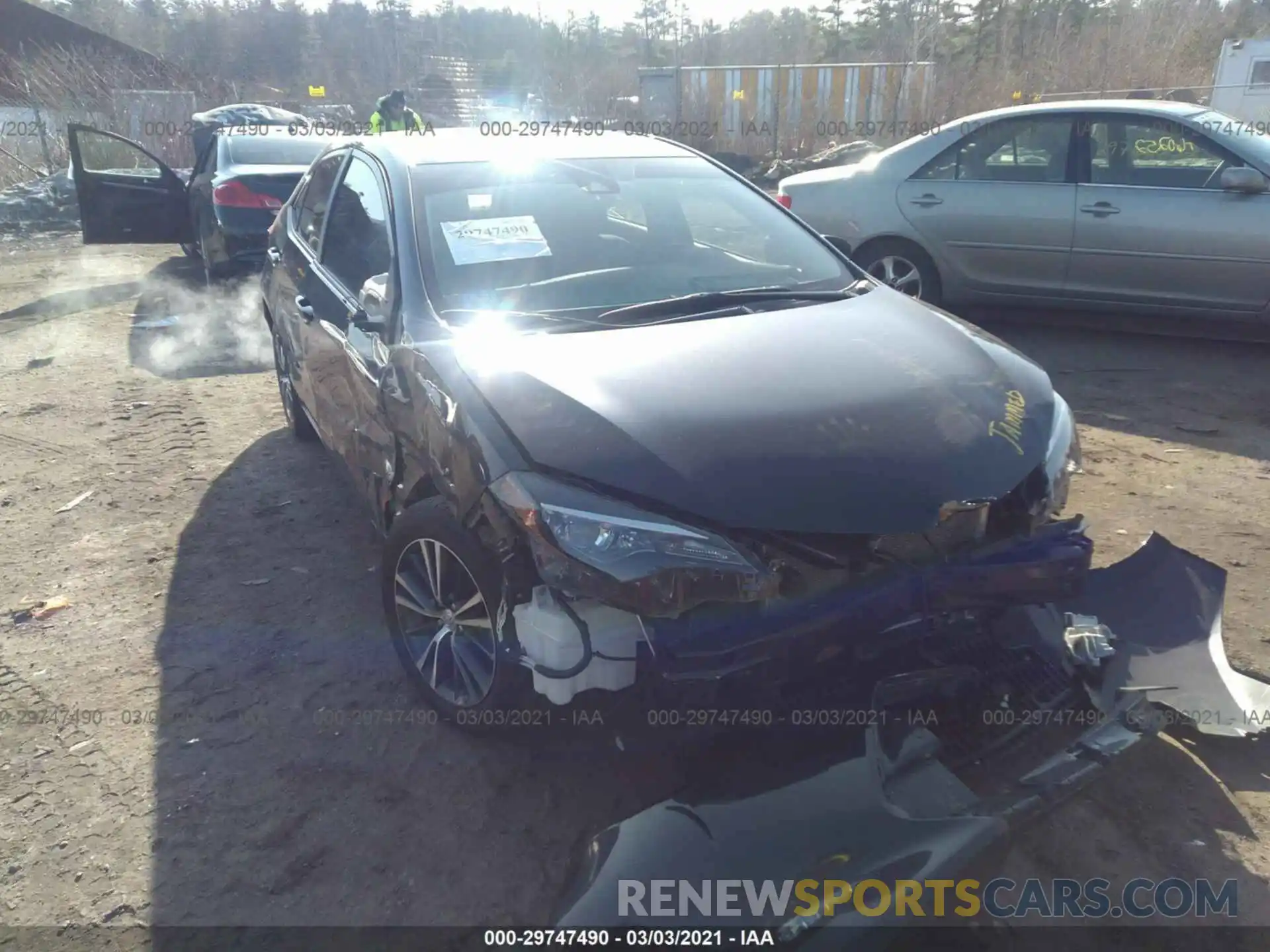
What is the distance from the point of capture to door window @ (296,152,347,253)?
429cm

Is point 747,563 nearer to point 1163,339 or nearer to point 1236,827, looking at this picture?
point 1236,827

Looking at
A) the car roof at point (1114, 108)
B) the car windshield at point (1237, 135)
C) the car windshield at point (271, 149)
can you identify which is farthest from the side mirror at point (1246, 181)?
the car windshield at point (271, 149)

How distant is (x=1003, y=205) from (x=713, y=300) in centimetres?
445

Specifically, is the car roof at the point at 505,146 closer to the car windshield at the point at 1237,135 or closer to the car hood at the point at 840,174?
the car hood at the point at 840,174

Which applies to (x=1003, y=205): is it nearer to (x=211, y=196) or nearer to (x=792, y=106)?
A: (x=211, y=196)

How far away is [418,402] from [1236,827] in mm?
2566

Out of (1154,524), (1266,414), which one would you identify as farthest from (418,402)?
(1266,414)

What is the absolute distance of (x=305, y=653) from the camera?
3.44m

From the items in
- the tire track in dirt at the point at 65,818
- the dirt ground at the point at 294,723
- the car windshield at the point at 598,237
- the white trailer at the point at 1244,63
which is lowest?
the tire track in dirt at the point at 65,818

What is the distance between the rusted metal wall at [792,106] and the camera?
19781mm

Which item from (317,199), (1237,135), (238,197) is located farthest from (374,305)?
(238,197)

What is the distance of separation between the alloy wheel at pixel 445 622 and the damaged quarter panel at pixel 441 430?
0.71 feet

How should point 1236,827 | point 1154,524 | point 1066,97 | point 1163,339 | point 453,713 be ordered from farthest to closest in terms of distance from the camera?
point 1066,97
point 1163,339
point 1154,524
point 453,713
point 1236,827
